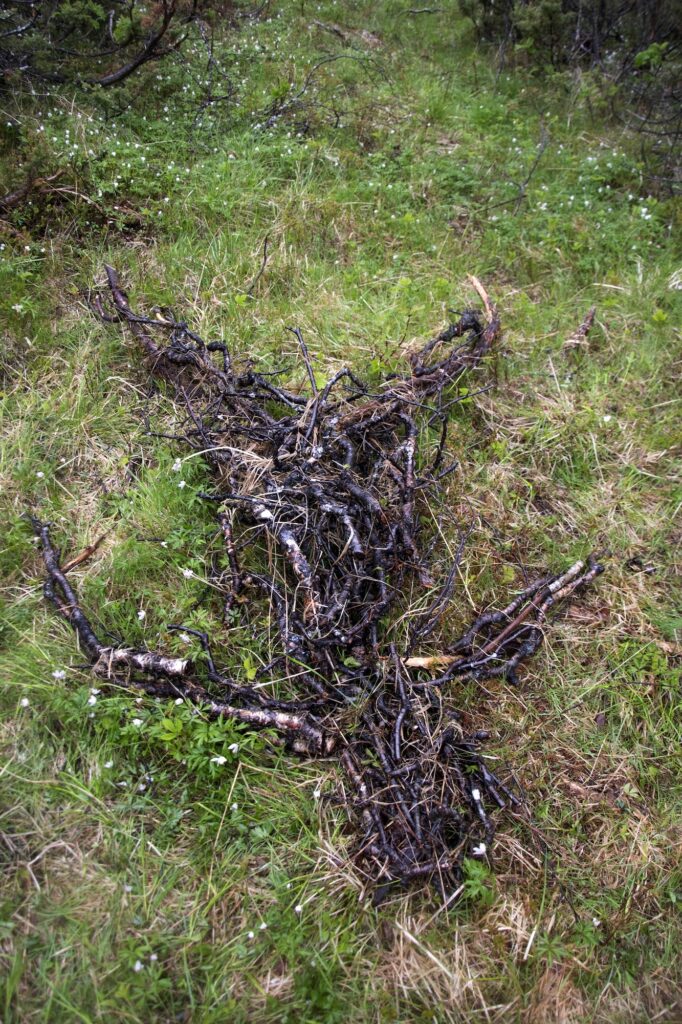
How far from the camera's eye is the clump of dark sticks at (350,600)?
7.77ft

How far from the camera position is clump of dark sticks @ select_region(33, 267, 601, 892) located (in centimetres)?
237

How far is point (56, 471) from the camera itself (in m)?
3.23

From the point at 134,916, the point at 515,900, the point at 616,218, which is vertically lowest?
the point at 515,900

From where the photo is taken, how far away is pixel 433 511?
3.17 m

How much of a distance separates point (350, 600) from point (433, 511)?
0.72 metres

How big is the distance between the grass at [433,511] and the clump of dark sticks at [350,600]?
11cm

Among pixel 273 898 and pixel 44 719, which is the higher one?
pixel 44 719

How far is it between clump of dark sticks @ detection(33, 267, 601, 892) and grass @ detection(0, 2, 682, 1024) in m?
0.11

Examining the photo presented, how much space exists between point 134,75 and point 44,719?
16.7 ft

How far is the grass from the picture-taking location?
2061mm

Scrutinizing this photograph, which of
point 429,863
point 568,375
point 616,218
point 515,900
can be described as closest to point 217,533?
point 429,863

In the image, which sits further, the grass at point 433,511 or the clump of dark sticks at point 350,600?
the clump of dark sticks at point 350,600

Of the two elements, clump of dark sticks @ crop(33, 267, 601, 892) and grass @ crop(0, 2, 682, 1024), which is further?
clump of dark sticks @ crop(33, 267, 601, 892)

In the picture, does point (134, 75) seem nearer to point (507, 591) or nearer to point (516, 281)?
point (516, 281)
